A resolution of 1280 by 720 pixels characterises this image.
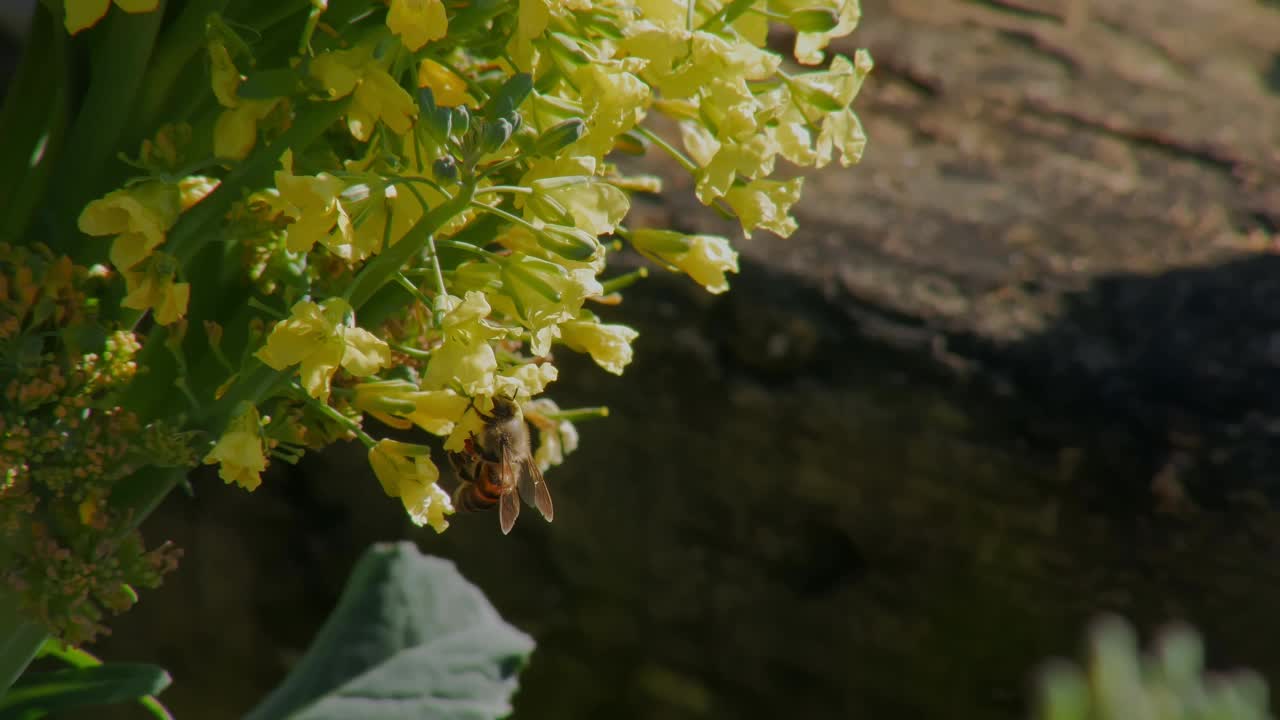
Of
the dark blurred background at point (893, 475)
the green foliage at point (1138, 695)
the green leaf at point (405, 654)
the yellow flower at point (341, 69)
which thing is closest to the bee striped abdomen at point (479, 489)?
the green leaf at point (405, 654)

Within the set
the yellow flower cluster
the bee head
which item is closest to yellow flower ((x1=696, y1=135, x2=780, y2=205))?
the yellow flower cluster

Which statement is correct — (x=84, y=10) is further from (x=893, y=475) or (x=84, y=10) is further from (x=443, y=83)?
(x=893, y=475)

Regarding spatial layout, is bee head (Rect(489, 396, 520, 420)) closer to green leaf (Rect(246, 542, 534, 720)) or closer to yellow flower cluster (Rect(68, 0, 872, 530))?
yellow flower cluster (Rect(68, 0, 872, 530))

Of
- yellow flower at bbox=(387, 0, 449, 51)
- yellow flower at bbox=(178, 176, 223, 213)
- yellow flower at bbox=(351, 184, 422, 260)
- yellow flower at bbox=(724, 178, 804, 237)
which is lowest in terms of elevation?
yellow flower at bbox=(178, 176, 223, 213)

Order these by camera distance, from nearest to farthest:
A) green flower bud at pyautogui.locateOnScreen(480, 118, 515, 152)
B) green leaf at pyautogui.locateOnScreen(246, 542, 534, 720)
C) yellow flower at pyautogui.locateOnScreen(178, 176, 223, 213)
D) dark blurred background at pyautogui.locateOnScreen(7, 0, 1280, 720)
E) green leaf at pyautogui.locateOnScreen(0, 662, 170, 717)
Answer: green flower bud at pyautogui.locateOnScreen(480, 118, 515, 152) < yellow flower at pyautogui.locateOnScreen(178, 176, 223, 213) < green leaf at pyautogui.locateOnScreen(0, 662, 170, 717) < green leaf at pyautogui.locateOnScreen(246, 542, 534, 720) < dark blurred background at pyautogui.locateOnScreen(7, 0, 1280, 720)

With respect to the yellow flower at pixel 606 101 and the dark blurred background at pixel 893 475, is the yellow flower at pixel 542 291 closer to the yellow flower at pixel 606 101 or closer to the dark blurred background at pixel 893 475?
the yellow flower at pixel 606 101

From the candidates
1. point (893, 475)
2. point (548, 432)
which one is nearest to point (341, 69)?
point (548, 432)
